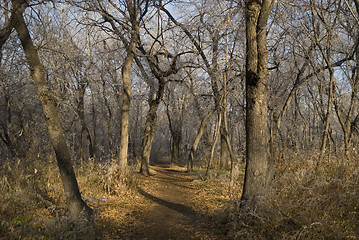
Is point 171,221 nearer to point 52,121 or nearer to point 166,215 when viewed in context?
point 166,215

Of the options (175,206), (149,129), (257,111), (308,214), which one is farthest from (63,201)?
(149,129)

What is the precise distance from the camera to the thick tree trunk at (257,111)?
5.09m

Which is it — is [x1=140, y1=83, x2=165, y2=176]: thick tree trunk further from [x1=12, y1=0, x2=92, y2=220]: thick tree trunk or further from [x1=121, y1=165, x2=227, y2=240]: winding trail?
→ [x1=12, y1=0, x2=92, y2=220]: thick tree trunk

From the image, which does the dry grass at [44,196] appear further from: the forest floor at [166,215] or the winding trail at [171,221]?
the winding trail at [171,221]

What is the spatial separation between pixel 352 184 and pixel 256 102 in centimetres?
219

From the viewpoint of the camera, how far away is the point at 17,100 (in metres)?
15.5

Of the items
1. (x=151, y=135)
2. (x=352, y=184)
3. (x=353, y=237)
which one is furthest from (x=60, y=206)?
(x=151, y=135)

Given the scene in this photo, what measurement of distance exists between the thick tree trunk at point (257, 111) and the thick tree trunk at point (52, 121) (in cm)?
322

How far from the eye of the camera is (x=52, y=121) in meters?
4.85

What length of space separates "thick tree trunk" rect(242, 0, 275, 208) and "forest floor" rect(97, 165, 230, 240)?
1.08 meters

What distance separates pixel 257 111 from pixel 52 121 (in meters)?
3.93

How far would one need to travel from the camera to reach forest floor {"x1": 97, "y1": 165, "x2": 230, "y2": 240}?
507cm

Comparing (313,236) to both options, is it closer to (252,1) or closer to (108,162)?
(252,1)

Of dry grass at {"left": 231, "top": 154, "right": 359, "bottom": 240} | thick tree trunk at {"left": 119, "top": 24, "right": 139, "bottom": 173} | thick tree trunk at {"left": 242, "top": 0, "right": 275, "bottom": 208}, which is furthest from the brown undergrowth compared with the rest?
dry grass at {"left": 231, "top": 154, "right": 359, "bottom": 240}
